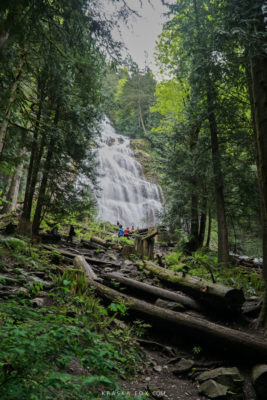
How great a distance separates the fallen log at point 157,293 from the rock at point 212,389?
5.62ft

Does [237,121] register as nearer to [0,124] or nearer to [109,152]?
[0,124]

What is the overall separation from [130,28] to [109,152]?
2867 centimetres

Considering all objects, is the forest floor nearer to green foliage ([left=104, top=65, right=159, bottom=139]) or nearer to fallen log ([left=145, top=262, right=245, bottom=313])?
fallen log ([left=145, top=262, right=245, bottom=313])

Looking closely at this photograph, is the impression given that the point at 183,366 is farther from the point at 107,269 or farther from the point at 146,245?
the point at 146,245

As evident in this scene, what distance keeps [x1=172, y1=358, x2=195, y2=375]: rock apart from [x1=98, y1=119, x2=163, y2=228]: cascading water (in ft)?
63.3

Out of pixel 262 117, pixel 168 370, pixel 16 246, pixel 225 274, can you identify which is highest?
pixel 262 117

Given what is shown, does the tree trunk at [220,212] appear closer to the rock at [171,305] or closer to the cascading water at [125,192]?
the rock at [171,305]

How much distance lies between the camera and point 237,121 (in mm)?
9258

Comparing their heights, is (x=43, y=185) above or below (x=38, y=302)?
above

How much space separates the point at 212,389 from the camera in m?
2.94

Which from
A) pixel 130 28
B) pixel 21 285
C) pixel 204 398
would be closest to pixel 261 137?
pixel 130 28

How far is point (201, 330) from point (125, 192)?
24381 mm

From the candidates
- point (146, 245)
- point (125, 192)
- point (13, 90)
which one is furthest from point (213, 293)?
point (125, 192)

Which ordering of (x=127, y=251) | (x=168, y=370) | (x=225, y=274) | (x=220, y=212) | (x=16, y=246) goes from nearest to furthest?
1. (x=168, y=370)
2. (x=16, y=246)
3. (x=225, y=274)
4. (x=220, y=212)
5. (x=127, y=251)
